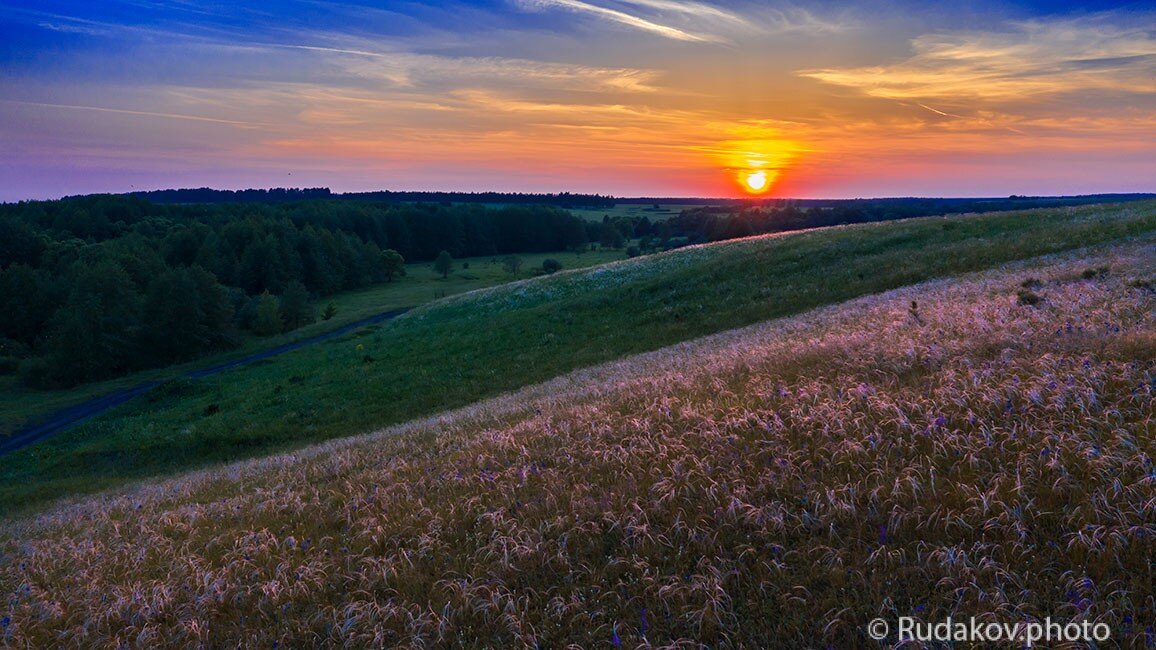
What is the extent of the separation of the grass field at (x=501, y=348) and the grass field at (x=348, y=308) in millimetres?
14990

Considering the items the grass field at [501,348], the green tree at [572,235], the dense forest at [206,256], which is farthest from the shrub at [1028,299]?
the green tree at [572,235]

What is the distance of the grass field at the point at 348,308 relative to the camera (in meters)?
46.5

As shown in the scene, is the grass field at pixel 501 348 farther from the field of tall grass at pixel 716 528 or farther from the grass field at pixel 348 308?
the grass field at pixel 348 308

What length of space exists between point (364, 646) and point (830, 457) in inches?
196

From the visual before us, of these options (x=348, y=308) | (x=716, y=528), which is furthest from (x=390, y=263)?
(x=716, y=528)

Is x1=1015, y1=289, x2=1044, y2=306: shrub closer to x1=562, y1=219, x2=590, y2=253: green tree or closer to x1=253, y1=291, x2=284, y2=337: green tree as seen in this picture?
x1=253, y1=291, x2=284, y2=337: green tree

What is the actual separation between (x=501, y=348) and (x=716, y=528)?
1019 inches

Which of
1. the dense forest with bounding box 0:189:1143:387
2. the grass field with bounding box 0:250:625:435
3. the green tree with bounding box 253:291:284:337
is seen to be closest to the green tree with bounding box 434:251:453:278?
the grass field with bounding box 0:250:625:435

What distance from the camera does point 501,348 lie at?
103 feet

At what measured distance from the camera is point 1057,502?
17.1 ft

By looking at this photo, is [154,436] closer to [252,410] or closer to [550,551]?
[252,410]

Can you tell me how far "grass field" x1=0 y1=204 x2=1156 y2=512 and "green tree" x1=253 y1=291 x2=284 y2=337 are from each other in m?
35.6

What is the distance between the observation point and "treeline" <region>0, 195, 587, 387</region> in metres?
63.9

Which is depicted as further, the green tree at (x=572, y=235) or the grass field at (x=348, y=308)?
the green tree at (x=572, y=235)
